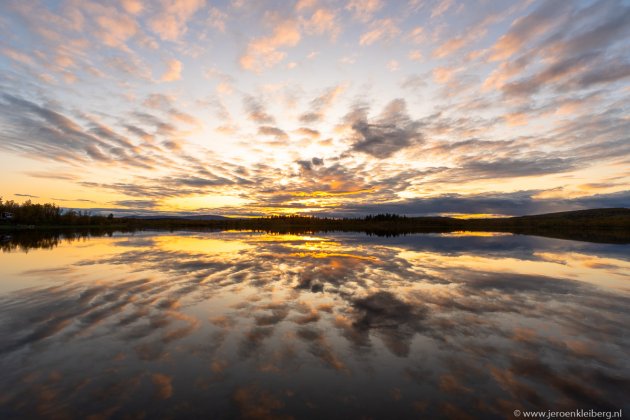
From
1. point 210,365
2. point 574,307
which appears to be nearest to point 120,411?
point 210,365

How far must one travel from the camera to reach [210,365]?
745 centimetres

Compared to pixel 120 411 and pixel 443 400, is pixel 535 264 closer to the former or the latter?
pixel 443 400

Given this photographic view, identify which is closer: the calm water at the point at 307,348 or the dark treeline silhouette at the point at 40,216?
the calm water at the point at 307,348

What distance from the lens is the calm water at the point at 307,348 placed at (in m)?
6.02

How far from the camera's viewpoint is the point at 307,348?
8.55 m

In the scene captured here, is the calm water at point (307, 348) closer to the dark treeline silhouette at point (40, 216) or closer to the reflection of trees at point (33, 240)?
the reflection of trees at point (33, 240)

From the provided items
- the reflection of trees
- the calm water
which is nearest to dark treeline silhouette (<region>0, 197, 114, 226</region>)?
the reflection of trees

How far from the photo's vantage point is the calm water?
6.02 m

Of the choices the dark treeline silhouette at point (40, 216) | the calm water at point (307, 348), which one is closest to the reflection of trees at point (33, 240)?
the calm water at point (307, 348)

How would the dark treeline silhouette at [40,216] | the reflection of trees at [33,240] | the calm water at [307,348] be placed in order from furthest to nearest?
the dark treeline silhouette at [40,216]
the reflection of trees at [33,240]
the calm water at [307,348]

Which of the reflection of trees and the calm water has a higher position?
the reflection of trees

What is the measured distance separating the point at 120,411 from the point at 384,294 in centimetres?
1145

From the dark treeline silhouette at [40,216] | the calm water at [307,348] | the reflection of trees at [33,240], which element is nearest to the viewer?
the calm water at [307,348]

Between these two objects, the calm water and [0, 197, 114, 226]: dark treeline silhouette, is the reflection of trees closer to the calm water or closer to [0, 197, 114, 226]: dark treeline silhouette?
the calm water
